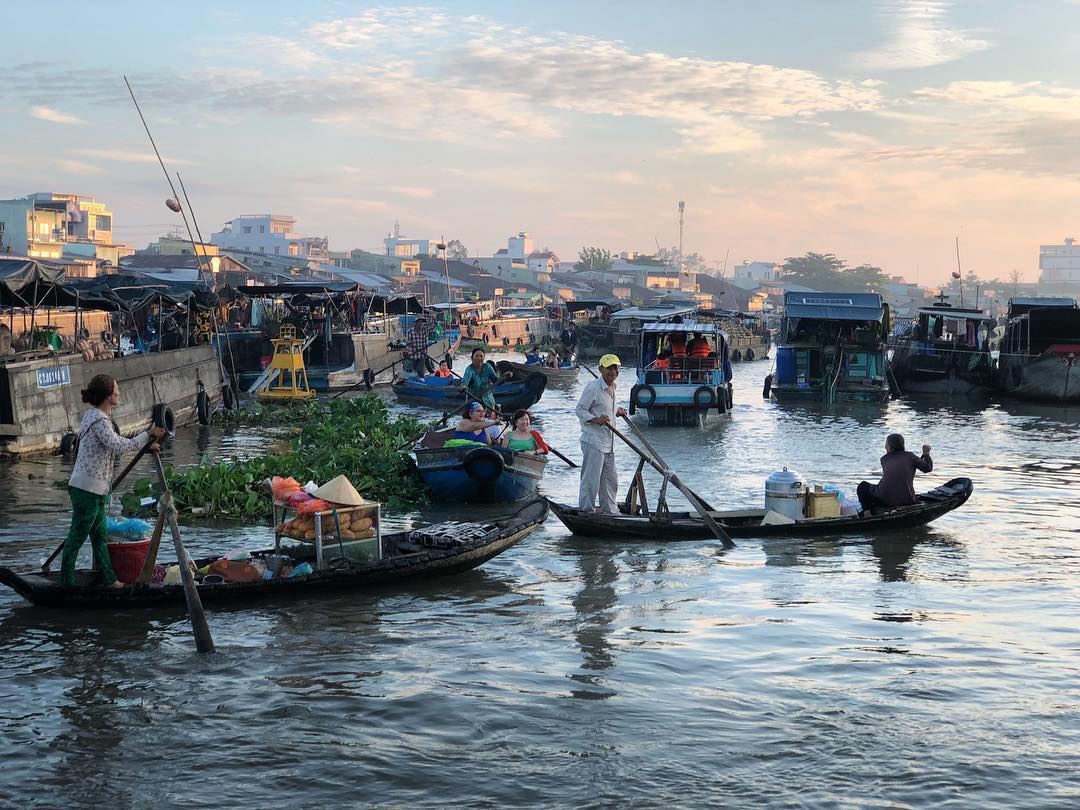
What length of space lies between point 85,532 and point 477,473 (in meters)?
6.18

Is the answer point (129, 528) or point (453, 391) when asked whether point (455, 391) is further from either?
point (129, 528)

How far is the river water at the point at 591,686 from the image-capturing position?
5656 millimetres

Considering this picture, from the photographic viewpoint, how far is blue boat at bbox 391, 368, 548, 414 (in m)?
24.3

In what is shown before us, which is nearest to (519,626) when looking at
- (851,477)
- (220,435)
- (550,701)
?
(550,701)

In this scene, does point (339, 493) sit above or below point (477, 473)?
above

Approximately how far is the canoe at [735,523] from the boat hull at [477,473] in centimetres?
231

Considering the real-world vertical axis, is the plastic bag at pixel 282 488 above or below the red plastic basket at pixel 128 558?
above

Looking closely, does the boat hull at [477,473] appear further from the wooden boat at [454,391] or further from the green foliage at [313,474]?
the wooden boat at [454,391]

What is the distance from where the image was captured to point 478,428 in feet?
46.9

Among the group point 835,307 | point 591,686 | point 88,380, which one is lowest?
point 591,686

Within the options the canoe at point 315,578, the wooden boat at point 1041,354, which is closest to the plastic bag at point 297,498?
the canoe at point 315,578

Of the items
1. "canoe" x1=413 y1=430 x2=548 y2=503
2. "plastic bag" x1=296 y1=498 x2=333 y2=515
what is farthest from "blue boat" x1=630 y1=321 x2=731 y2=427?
"plastic bag" x1=296 y1=498 x2=333 y2=515

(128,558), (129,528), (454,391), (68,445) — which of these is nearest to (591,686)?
(128,558)

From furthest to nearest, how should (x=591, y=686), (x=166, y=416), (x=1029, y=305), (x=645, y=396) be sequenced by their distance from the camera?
(x=1029, y=305) < (x=645, y=396) < (x=166, y=416) < (x=591, y=686)
